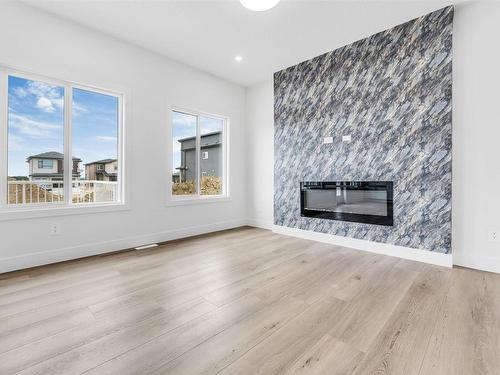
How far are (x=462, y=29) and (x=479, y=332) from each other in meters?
3.00

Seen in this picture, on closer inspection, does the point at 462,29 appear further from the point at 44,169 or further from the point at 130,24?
the point at 44,169

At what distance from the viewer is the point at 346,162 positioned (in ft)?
11.5

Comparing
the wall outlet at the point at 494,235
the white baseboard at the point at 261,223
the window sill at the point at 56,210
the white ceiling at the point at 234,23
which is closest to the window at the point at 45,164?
the window sill at the point at 56,210

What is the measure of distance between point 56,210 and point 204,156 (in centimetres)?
234

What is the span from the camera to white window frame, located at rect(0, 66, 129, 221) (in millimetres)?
2566

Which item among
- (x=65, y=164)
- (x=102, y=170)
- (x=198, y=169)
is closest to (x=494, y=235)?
(x=198, y=169)

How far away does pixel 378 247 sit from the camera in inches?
127

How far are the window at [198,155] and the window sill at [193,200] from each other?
91 millimetres

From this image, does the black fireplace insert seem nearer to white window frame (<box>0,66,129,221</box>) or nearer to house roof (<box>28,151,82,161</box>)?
white window frame (<box>0,66,129,221</box>)

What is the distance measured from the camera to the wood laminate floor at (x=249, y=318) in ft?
4.26

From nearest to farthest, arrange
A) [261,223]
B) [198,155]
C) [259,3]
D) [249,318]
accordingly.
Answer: [249,318] < [259,3] < [198,155] < [261,223]

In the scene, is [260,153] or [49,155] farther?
[260,153]

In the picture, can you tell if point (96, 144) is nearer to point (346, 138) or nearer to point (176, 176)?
point (176, 176)

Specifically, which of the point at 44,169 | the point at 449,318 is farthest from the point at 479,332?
the point at 44,169
